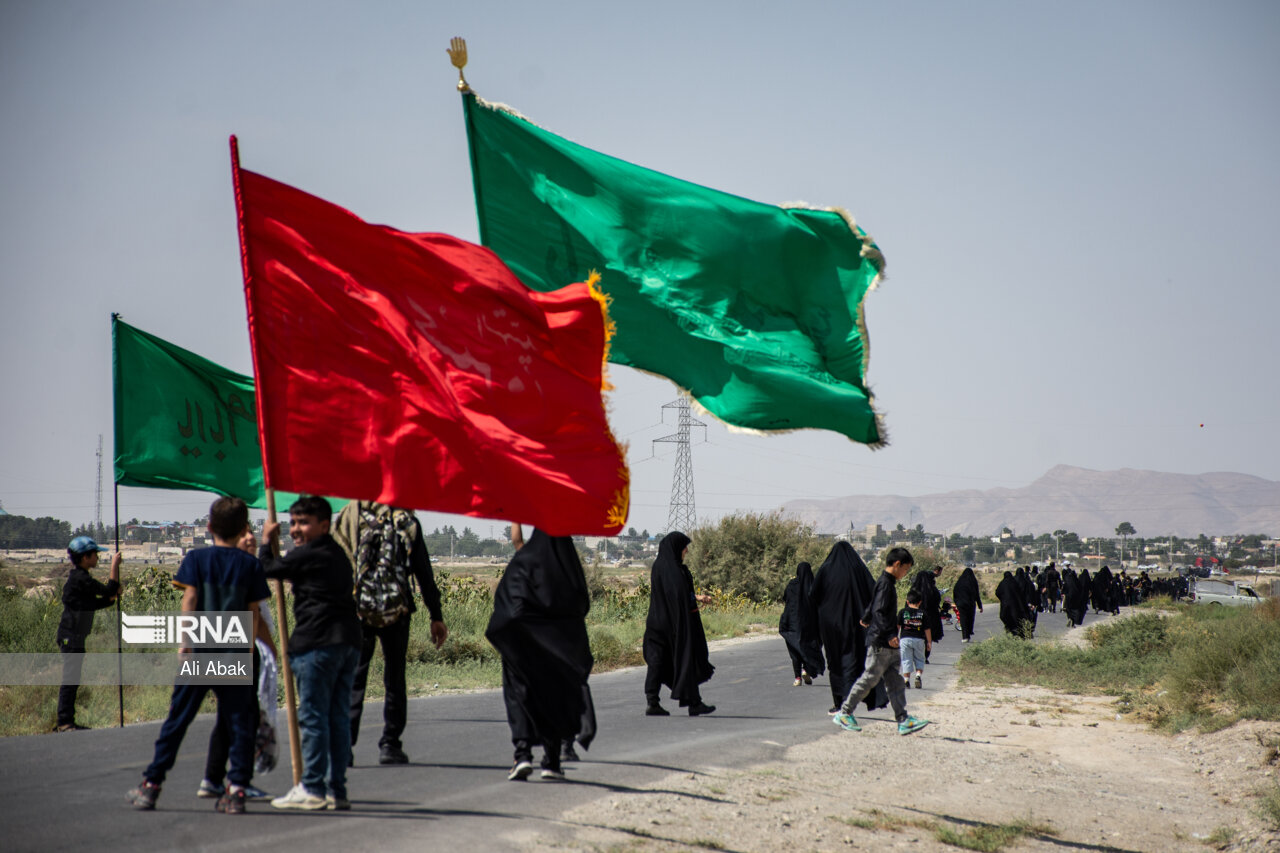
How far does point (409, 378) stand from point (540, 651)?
231cm

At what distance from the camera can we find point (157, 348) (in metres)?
9.72

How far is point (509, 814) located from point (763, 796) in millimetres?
2068

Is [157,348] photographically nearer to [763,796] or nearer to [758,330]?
[758,330]

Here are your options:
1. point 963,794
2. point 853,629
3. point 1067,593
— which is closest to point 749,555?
point 1067,593

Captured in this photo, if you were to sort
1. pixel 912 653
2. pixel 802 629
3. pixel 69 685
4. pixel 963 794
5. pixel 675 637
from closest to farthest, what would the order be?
pixel 963 794, pixel 69 685, pixel 675 637, pixel 802 629, pixel 912 653

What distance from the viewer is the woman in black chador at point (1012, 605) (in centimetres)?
2489

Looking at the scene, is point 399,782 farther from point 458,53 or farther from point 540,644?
point 458,53

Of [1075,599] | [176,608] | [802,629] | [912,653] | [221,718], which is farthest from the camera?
[1075,599]

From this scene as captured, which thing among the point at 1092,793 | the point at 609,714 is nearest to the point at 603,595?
the point at 609,714

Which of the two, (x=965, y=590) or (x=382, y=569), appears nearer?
(x=382, y=569)

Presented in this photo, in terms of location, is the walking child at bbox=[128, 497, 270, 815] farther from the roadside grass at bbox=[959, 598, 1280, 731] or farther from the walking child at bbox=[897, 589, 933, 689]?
the roadside grass at bbox=[959, 598, 1280, 731]

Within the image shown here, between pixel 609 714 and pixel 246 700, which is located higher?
pixel 246 700

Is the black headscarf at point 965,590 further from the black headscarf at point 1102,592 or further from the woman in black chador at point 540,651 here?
the black headscarf at point 1102,592

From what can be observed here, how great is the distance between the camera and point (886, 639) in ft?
34.0
